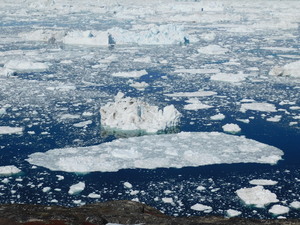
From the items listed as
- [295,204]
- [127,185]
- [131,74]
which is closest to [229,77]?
[131,74]

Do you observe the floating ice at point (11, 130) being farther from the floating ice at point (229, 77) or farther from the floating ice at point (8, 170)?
the floating ice at point (229, 77)

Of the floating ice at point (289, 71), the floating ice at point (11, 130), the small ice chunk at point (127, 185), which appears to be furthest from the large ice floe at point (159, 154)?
the floating ice at point (289, 71)

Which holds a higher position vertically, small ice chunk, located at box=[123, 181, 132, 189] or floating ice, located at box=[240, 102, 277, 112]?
floating ice, located at box=[240, 102, 277, 112]

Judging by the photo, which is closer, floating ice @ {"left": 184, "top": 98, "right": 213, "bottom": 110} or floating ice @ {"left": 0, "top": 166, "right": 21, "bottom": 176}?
floating ice @ {"left": 0, "top": 166, "right": 21, "bottom": 176}

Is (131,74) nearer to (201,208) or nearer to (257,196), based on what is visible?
(257,196)

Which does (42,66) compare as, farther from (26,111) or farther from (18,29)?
(18,29)

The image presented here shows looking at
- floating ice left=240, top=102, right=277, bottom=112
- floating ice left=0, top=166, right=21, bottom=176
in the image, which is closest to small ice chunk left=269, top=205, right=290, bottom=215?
floating ice left=0, top=166, right=21, bottom=176

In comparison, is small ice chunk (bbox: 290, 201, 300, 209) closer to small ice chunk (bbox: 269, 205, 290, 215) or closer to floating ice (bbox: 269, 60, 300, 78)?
small ice chunk (bbox: 269, 205, 290, 215)
